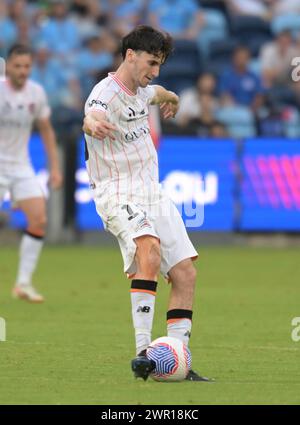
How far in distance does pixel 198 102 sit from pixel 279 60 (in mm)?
2334

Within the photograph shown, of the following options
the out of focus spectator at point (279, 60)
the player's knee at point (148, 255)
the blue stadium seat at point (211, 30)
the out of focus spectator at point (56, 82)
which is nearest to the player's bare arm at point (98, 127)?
the player's knee at point (148, 255)

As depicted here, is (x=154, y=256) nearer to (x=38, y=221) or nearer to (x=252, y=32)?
(x=38, y=221)

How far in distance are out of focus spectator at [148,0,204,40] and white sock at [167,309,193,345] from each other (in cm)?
1578

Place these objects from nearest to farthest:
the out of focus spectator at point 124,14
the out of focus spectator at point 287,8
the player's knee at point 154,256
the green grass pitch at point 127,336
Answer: the green grass pitch at point 127,336
the player's knee at point 154,256
the out of focus spectator at point 124,14
the out of focus spectator at point 287,8

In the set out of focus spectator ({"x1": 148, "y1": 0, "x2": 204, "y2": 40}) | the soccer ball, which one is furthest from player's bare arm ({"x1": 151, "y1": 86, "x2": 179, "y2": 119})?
out of focus spectator ({"x1": 148, "y1": 0, "x2": 204, "y2": 40})

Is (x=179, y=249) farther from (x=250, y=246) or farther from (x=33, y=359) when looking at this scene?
(x=250, y=246)

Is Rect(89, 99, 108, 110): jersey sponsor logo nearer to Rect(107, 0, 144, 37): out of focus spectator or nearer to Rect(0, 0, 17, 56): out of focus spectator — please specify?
Answer: Rect(0, 0, 17, 56): out of focus spectator

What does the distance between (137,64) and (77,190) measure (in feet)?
38.0

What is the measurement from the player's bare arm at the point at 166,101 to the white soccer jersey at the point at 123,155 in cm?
31

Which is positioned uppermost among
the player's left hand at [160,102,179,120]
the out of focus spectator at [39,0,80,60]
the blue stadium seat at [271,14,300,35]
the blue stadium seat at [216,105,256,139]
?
the blue stadium seat at [271,14,300,35]

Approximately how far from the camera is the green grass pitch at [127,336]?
7559mm

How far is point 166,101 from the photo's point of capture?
9031 millimetres

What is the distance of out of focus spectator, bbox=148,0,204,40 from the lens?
2378 cm

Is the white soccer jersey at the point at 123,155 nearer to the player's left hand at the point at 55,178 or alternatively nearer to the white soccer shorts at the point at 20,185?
the white soccer shorts at the point at 20,185
